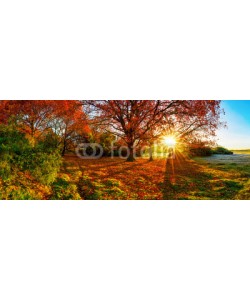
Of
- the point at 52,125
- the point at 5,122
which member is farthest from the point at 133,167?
the point at 5,122

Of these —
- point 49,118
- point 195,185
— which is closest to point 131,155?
point 195,185

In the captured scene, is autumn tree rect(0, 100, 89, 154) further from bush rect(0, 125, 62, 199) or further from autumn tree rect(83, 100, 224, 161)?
autumn tree rect(83, 100, 224, 161)

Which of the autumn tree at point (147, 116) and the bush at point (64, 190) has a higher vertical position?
the autumn tree at point (147, 116)

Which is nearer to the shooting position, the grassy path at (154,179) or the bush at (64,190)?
the bush at (64,190)

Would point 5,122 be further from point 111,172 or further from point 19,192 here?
point 111,172

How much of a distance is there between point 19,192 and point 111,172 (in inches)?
82.1

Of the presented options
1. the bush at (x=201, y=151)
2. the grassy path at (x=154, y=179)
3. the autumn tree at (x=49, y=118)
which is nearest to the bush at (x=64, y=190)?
the grassy path at (x=154, y=179)

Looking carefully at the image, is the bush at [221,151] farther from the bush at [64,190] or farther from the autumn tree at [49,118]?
the bush at [64,190]

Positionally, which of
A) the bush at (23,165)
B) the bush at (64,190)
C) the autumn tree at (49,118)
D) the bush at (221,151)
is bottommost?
the bush at (64,190)

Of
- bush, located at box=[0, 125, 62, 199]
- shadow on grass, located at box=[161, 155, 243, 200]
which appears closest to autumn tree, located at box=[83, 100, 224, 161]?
shadow on grass, located at box=[161, 155, 243, 200]

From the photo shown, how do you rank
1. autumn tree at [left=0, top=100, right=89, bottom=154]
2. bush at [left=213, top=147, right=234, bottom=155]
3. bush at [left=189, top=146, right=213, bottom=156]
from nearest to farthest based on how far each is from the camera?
autumn tree at [left=0, top=100, right=89, bottom=154] < bush at [left=213, top=147, right=234, bottom=155] < bush at [left=189, top=146, right=213, bottom=156]

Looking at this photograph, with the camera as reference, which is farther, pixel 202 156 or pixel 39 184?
pixel 202 156

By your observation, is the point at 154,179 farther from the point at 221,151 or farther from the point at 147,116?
the point at 221,151
